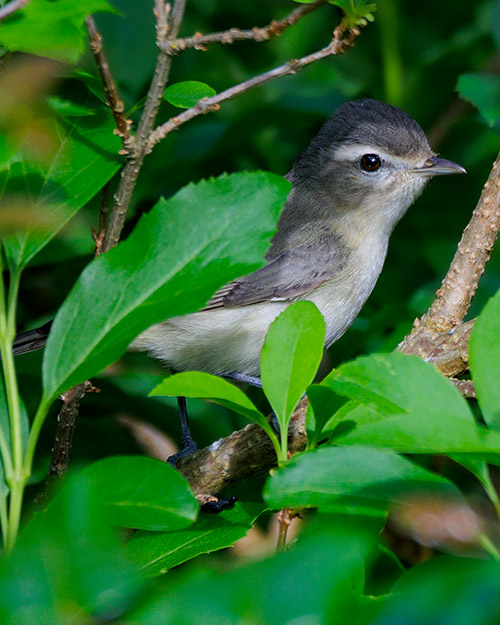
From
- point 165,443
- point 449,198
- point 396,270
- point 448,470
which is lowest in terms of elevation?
point 165,443

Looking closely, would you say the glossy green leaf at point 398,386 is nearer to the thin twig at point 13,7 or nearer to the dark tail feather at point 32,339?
the thin twig at point 13,7

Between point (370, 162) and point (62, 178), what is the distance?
2351 millimetres

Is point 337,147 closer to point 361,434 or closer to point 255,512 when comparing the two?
point 255,512

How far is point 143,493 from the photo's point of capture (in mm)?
1034

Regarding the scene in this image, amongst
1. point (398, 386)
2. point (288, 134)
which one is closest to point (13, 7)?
point (398, 386)

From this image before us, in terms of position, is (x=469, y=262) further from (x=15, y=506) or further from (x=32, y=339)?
(x=15, y=506)

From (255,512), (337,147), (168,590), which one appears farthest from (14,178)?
(337,147)

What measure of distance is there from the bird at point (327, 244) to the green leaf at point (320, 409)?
6.19 ft

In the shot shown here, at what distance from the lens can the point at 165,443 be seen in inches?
121

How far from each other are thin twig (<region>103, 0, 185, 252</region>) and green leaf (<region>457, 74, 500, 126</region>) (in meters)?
1.55

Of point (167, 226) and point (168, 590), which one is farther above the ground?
point (167, 226)

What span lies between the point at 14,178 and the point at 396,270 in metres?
2.89

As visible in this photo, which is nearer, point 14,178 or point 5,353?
point 5,353

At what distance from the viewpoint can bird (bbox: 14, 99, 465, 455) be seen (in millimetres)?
3295
